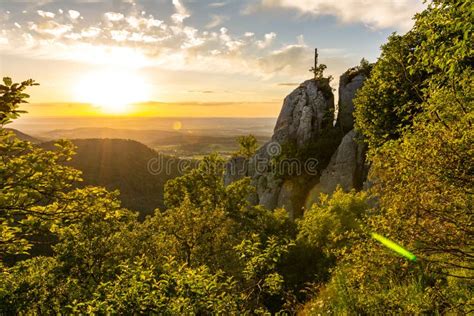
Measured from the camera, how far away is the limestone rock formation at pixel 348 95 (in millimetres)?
53281

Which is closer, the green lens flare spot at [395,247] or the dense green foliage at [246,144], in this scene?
the green lens flare spot at [395,247]

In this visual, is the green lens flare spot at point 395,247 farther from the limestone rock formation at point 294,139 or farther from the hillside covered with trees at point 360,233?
the limestone rock formation at point 294,139

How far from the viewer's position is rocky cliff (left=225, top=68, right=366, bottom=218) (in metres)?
47.9

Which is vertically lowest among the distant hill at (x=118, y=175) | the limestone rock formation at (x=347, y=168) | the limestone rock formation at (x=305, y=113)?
the distant hill at (x=118, y=175)

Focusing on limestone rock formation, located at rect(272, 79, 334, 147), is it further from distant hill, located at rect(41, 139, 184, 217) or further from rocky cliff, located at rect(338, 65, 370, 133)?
distant hill, located at rect(41, 139, 184, 217)

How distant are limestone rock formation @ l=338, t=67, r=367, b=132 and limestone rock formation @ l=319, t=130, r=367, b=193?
5.08 meters

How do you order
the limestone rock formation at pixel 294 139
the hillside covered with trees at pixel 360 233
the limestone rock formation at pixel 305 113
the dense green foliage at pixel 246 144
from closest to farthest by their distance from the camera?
1. the hillside covered with trees at pixel 360 233
2. the limestone rock formation at pixel 294 139
3. the limestone rock formation at pixel 305 113
4. the dense green foliage at pixel 246 144

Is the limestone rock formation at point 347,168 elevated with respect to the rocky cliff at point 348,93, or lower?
lower

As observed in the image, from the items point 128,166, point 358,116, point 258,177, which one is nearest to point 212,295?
point 358,116

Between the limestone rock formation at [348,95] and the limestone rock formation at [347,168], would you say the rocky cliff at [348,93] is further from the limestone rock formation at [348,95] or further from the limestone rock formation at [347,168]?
the limestone rock formation at [347,168]

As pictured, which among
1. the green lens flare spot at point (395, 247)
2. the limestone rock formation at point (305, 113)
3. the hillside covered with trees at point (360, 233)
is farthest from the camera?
the limestone rock formation at point (305, 113)

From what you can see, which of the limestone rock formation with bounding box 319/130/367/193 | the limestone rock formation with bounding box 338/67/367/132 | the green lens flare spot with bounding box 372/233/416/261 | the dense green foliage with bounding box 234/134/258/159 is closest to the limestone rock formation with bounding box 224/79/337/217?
the limestone rock formation with bounding box 338/67/367/132

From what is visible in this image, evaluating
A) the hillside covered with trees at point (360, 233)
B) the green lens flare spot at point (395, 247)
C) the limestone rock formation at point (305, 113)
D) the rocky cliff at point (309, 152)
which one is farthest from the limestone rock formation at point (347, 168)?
the green lens flare spot at point (395, 247)

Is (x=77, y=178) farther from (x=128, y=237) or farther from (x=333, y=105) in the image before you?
(x=333, y=105)
